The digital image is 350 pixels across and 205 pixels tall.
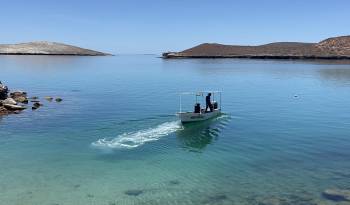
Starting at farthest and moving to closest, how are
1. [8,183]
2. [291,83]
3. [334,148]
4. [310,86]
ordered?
1. [291,83]
2. [310,86]
3. [334,148]
4. [8,183]

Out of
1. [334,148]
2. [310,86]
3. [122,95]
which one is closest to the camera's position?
[334,148]

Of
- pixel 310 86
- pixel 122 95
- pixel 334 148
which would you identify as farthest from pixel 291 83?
pixel 334 148

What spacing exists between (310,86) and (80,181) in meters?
71.2

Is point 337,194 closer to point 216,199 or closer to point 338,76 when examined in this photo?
point 216,199

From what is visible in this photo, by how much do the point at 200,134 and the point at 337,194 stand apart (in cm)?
1911

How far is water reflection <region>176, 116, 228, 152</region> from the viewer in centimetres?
3986

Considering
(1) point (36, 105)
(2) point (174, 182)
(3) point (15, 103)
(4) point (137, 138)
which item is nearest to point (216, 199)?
(2) point (174, 182)

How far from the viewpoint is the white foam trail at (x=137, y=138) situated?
3875 centimetres

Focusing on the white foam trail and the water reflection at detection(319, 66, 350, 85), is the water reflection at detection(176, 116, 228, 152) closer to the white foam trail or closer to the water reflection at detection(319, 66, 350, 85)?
the white foam trail

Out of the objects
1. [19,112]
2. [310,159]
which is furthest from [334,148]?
[19,112]

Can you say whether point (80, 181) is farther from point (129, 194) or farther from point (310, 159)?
point (310, 159)

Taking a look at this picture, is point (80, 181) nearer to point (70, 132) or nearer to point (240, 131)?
point (70, 132)

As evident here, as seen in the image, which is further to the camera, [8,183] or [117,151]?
[117,151]

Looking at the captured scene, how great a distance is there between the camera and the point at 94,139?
135ft
